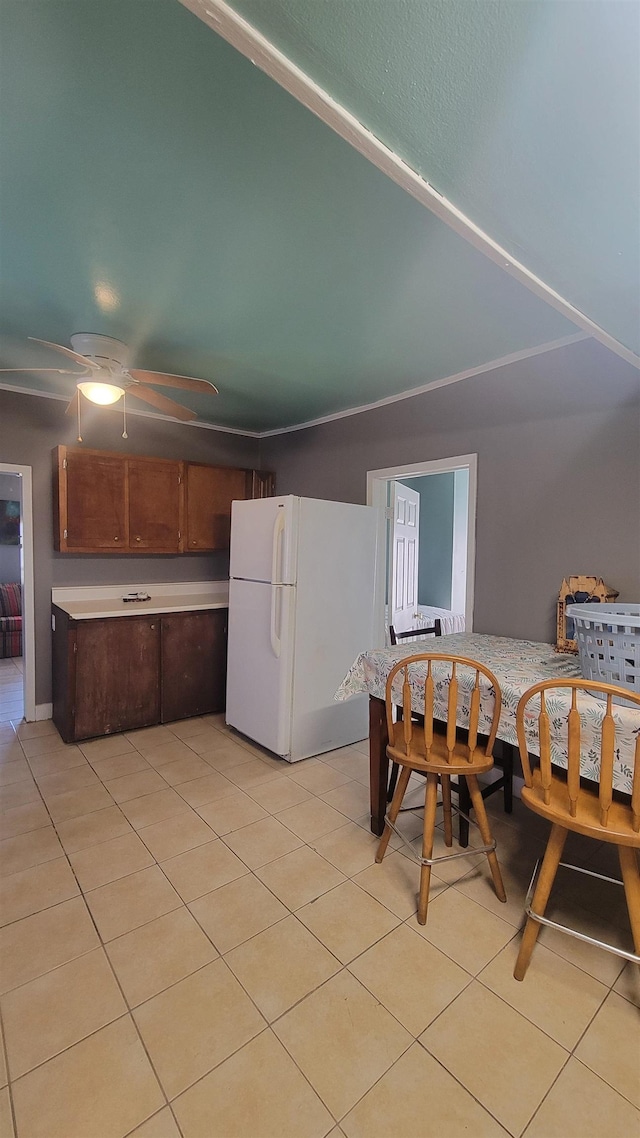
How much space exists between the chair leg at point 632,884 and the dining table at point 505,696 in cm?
19

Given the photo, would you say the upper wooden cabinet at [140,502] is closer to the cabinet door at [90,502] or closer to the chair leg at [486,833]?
the cabinet door at [90,502]

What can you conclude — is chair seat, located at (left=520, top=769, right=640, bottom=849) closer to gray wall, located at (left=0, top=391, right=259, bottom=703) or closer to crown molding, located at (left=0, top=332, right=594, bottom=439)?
crown molding, located at (left=0, top=332, right=594, bottom=439)

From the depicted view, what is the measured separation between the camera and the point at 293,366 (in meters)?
2.92

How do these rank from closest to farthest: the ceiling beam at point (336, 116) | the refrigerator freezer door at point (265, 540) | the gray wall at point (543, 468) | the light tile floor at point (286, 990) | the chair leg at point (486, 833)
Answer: the ceiling beam at point (336, 116), the light tile floor at point (286, 990), the chair leg at point (486, 833), the gray wall at point (543, 468), the refrigerator freezer door at point (265, 540)

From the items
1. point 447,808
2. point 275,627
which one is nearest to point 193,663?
point 275,627

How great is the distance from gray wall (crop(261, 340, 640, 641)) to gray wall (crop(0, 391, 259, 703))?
2.07 meters

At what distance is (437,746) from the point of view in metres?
1.93

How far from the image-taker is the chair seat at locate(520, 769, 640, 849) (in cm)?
136

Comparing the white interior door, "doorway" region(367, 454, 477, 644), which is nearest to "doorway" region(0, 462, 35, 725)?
"doorway" region(367, 454, 477, 644)

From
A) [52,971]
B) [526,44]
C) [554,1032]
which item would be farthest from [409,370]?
[52,971]

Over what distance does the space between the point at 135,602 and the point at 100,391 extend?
1.82 m

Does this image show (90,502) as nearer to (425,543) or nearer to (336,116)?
(336,116)

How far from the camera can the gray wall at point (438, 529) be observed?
5.32m

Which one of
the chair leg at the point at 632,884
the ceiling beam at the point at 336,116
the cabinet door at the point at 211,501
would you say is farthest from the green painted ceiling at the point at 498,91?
the cabinet door at the point at 211,501
